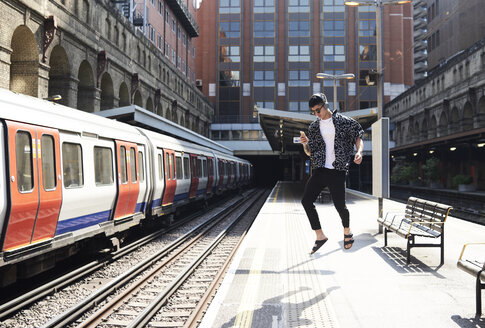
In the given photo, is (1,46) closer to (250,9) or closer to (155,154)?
(155,154)

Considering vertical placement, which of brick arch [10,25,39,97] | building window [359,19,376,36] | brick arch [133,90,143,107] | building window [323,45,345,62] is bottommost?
brick arch [10,25,39,97]

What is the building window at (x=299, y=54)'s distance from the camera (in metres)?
71.9

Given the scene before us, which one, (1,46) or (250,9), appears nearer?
(1,46)

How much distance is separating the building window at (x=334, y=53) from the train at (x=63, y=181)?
6175 cm

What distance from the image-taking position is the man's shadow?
14.4 ft

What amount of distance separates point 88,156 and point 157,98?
33.5 metres

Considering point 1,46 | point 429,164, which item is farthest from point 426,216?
point 429,164

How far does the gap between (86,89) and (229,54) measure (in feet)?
157

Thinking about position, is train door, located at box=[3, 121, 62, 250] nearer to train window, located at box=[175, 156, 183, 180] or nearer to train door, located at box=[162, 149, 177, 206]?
train door, located at box=[162, 149, 177, 206]

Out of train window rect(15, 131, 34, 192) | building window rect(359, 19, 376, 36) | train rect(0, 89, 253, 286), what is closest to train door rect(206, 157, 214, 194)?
train rect(0, 89, 253, 286)

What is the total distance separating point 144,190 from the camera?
1239 centimetres

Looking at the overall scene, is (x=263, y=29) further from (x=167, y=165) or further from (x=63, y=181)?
(x=63, y=181)

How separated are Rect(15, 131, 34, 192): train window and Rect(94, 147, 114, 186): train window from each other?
97.5 inches

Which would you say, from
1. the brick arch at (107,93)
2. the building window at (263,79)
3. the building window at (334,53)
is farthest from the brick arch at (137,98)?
the building window at (334,53)
